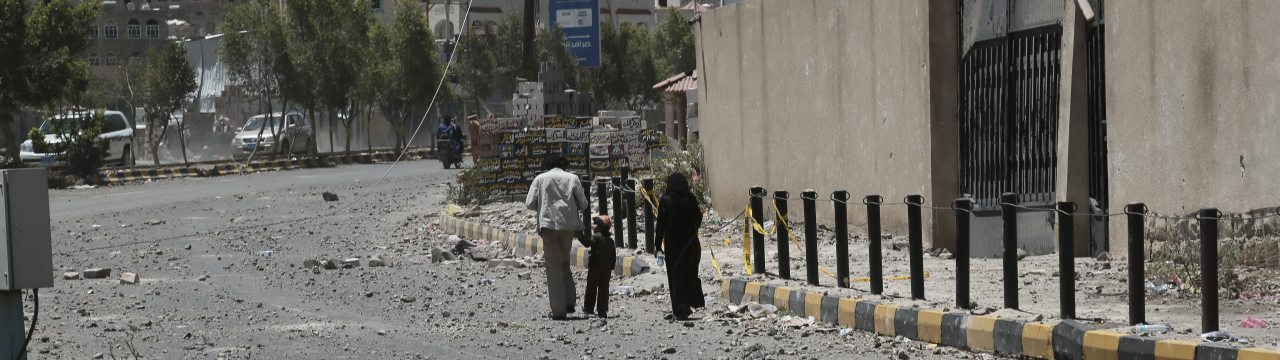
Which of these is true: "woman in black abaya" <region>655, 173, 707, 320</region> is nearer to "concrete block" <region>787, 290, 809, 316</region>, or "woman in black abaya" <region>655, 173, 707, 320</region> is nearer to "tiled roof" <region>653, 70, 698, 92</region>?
"concrete block" <region>787, 290, 809, 316</region>

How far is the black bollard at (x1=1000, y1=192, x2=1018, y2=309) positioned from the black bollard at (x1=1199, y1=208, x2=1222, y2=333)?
1135mm

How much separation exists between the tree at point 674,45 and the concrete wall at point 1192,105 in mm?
51365

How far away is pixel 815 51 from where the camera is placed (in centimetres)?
1285

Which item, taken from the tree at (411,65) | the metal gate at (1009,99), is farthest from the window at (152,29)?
the metal gate at (1009,99)

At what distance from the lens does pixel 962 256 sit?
24.4 feet

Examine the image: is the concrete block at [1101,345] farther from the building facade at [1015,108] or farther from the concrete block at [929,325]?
the concrete block at [929,325]

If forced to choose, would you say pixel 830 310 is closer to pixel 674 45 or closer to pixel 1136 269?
pixel 1136 269

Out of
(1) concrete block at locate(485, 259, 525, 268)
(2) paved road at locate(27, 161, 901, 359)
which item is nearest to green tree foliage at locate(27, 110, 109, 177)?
(2) paved road at locate(27, 161, 901, 359)

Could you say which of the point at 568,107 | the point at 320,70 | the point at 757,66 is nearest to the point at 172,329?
the point at 757,66

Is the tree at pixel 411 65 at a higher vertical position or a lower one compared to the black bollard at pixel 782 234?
higher

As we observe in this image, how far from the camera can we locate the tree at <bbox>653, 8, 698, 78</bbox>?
61.5m

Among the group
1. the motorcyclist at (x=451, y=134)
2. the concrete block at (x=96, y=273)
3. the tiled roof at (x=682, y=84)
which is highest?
the tiled roof at (x=682, y=84)

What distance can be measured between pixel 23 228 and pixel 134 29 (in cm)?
6567

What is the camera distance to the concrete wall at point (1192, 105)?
7812 millimetres
